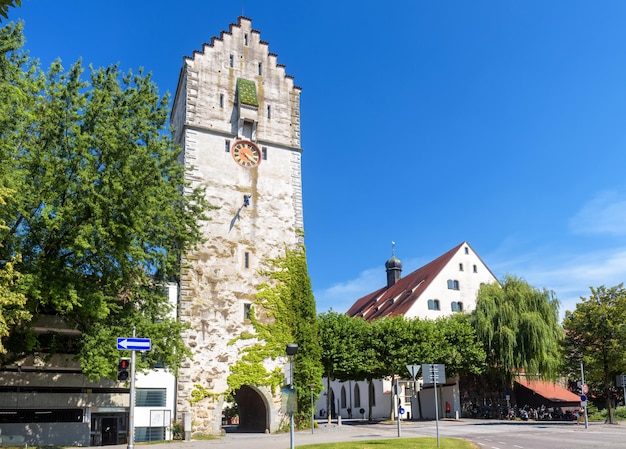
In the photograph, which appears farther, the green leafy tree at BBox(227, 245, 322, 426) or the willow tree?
the willow tree

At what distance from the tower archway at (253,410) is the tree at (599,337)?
2067 cm

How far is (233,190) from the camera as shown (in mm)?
38500

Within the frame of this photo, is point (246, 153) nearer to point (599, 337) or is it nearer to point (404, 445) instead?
point (404, 445)

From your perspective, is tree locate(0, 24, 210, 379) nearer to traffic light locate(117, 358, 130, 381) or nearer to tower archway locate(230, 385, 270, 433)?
traffic light locate(117, 358, 130, 381)

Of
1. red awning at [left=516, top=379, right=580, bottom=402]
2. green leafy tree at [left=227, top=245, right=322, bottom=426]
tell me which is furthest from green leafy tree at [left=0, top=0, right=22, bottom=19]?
red awning at [left=516, top=379, right=580, bottom=402]

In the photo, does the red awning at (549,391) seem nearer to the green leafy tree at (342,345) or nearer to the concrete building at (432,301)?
the concrete building at (432,301)

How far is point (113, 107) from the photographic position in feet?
87.8

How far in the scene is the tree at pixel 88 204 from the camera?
940 inches

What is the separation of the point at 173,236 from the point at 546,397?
34674 mm

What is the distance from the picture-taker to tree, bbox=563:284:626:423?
3828 centimetres

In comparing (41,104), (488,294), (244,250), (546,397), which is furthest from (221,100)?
(546,397)

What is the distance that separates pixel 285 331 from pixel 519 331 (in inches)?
808

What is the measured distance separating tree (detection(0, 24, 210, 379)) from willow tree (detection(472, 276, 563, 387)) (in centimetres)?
2822

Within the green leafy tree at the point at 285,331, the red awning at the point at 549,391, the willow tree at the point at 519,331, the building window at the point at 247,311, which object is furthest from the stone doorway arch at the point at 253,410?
the red awning at the point at 549,391
